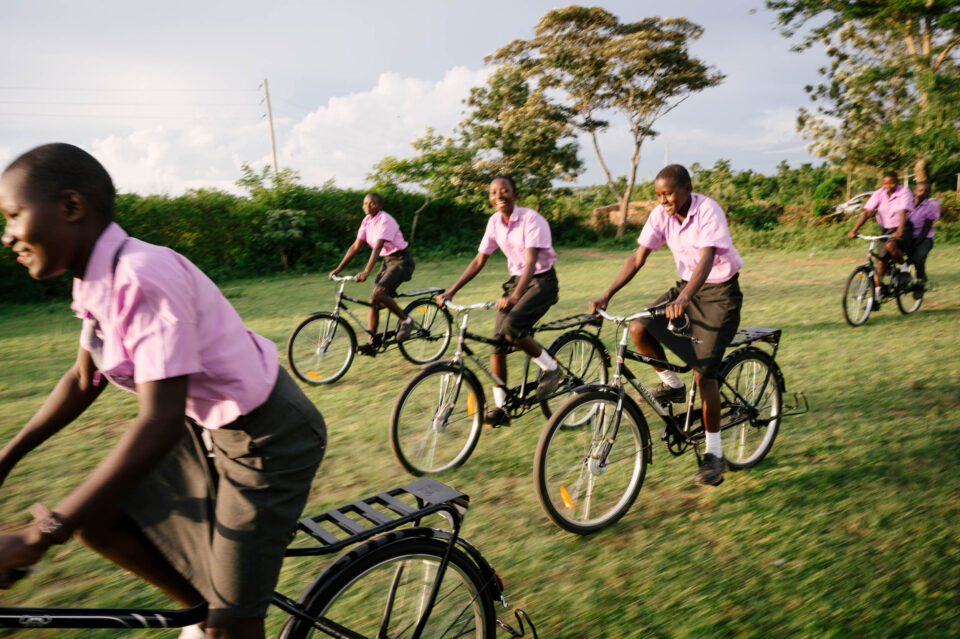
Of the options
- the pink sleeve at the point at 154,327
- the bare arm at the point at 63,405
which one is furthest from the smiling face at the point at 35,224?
the bare arm at the point at 63,405

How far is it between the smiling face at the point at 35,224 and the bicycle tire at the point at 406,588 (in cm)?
112

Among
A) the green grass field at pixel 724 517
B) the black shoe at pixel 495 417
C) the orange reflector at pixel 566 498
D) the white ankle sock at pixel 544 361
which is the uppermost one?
the white ankle sock at pixel 544 361

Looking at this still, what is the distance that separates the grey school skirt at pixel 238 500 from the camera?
1608mm

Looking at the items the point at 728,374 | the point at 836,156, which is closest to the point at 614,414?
the point at 728,374

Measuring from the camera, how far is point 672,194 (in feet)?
12.9

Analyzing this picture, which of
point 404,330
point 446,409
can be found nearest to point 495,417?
point 446,409

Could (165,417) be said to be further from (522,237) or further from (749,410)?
(522,237)

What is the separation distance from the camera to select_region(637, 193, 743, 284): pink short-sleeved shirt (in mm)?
3893

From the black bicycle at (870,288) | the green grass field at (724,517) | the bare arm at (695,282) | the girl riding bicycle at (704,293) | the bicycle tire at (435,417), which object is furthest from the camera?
the black bicycle at (870,288)

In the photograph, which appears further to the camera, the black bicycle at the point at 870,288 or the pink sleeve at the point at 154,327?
the black bicycle at the point at 870,288

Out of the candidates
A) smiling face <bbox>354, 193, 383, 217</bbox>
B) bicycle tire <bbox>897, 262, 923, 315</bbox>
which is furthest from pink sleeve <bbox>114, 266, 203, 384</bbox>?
bicycle tire <bbox>897, 262, 923, 315</bbox>

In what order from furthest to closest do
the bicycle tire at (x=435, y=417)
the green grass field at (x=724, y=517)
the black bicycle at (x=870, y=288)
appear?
1. the black bicycle at (x=870, y=288)
2. the bicycle tire at (x=435, y=417)
3. the green grass field at (x=724, y=517)

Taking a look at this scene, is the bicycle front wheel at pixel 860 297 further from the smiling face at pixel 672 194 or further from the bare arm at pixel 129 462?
the bare arm at pixel 129 462

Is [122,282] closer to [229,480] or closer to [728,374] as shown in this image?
[229,480]
